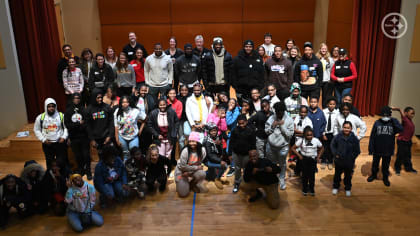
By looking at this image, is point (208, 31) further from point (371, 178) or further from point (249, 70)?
point (371, 178)

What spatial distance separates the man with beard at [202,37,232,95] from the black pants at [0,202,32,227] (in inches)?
143

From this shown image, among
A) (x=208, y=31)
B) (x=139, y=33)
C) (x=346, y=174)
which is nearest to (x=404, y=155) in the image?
(x=346, y=174)

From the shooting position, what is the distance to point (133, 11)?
1012 centimetres

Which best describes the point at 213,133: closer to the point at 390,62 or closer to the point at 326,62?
the point at 326,62

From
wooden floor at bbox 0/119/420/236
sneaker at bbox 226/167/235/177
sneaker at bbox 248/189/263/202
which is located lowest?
wooden floor at bbox 0/119/420/236

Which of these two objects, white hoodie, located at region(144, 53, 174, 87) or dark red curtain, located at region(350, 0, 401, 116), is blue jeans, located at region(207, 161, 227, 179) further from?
dark red curtain, located at region(350, 0, 401, 116)

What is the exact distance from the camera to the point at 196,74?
6512 mm

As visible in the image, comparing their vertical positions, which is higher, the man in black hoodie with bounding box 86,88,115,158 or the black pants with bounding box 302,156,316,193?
the man in black hoodie with bounding box 86,88,115,158

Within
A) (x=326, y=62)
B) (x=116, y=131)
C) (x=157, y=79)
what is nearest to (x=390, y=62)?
(x=326, y=62)

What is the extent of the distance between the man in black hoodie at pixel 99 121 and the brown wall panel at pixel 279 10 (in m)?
5.87

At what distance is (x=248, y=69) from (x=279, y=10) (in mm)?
4628

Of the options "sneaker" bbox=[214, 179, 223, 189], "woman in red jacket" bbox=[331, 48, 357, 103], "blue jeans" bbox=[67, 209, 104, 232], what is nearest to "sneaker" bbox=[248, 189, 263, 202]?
"sneaker" bbox=[214, 179, 223, 189]

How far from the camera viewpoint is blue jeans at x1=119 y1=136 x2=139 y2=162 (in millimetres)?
5797
